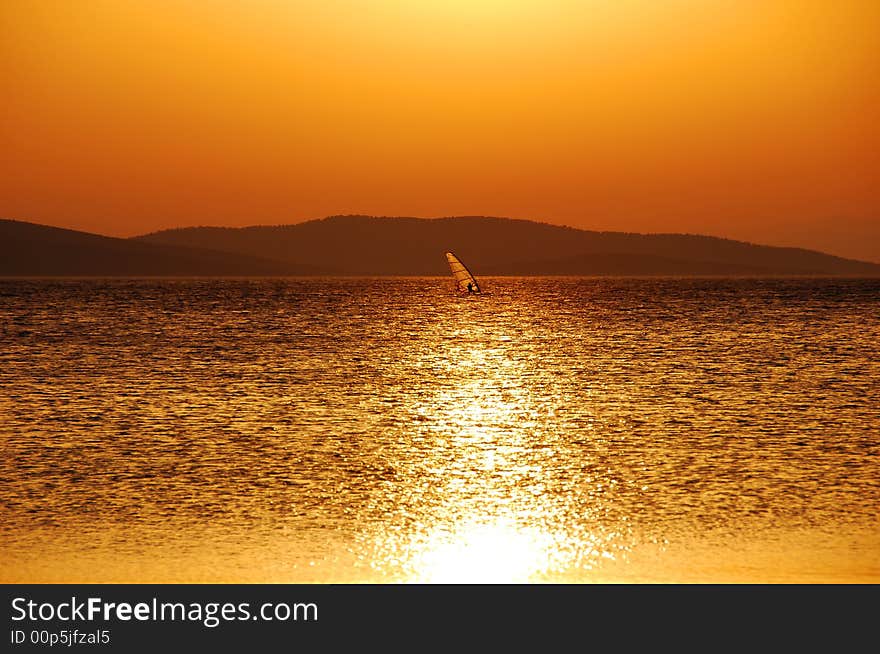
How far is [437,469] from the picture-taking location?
103ft

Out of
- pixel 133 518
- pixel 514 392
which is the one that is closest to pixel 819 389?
pixel 514 392

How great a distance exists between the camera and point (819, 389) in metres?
55.3

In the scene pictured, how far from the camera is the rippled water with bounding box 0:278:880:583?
21219mm

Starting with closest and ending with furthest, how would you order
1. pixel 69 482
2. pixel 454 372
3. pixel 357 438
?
pixel 69 482
pixel 357 438
pixel 454 372

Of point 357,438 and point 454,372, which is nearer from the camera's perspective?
point 357,438

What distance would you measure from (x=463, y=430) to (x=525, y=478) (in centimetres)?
1044

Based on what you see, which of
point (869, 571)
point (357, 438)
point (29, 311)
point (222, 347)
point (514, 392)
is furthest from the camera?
point (29, 311)

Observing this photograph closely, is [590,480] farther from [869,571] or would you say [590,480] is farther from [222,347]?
[222,347]

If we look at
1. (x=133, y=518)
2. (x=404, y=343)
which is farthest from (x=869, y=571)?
(x=404, y=343)

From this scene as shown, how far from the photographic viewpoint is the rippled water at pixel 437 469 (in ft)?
69.6

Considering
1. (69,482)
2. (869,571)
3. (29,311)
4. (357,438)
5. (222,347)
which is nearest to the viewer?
(869,571)

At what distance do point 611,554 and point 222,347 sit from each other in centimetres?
6558

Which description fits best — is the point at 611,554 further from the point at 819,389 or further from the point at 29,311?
the point at 29,311

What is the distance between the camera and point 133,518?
24.7 meters
